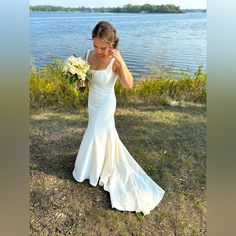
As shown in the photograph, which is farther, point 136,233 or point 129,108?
point 129,108

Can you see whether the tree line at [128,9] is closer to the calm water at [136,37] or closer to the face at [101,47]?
the calm water at [136,37]

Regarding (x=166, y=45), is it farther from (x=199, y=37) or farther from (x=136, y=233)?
(x=136, y=233)

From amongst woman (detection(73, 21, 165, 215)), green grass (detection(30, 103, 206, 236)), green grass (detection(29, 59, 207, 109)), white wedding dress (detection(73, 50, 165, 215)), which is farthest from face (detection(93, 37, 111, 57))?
green grass (detection(30, 103, 206, 236))

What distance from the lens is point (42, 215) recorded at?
224cm

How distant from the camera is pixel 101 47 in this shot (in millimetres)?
2164

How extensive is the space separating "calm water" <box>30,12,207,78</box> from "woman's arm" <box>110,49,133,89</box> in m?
0.10

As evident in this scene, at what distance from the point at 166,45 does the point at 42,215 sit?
1.19 metres

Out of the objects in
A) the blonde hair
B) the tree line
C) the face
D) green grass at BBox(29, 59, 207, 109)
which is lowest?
green grass at BBox(29, 59, 207, 109)

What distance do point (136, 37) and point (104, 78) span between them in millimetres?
317

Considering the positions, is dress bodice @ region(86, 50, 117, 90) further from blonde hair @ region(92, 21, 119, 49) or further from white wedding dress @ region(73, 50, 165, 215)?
blonde hair @ region(92, 21, 119, 49)

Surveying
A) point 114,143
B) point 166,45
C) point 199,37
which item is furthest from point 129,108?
point 199,37

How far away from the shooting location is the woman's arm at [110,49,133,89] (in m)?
2.18
